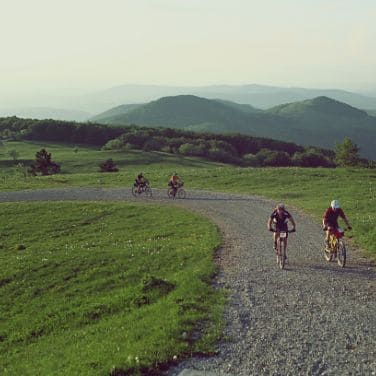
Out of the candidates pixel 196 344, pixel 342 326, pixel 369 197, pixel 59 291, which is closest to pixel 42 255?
pixel 59 291

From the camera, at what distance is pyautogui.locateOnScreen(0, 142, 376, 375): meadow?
512 inches

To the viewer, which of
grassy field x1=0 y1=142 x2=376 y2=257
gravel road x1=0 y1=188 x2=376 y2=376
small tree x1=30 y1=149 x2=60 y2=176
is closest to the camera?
gravel road x1=0 y1=188 x2=376 y2=376

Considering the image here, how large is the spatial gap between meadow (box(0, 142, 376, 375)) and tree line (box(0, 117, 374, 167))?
8964cm

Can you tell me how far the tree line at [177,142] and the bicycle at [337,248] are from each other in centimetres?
9857

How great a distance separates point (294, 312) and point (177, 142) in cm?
14026

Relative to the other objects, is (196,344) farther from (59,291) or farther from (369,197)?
(369,197)

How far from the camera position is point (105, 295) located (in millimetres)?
18859

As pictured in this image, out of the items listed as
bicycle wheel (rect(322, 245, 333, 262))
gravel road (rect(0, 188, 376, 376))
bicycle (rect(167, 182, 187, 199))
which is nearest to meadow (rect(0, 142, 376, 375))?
gravel road (rect(0, 188, 376, 376))

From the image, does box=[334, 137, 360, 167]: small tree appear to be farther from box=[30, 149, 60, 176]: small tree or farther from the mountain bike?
the mountain bike

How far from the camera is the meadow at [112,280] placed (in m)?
13.0

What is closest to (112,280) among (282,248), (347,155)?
(282,248)

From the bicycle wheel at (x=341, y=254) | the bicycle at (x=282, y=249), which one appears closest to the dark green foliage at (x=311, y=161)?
the bicycle wheel at (x=341, y=254)

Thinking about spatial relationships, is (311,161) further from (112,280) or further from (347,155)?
(112,280)

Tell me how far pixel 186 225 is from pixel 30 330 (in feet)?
52.8
